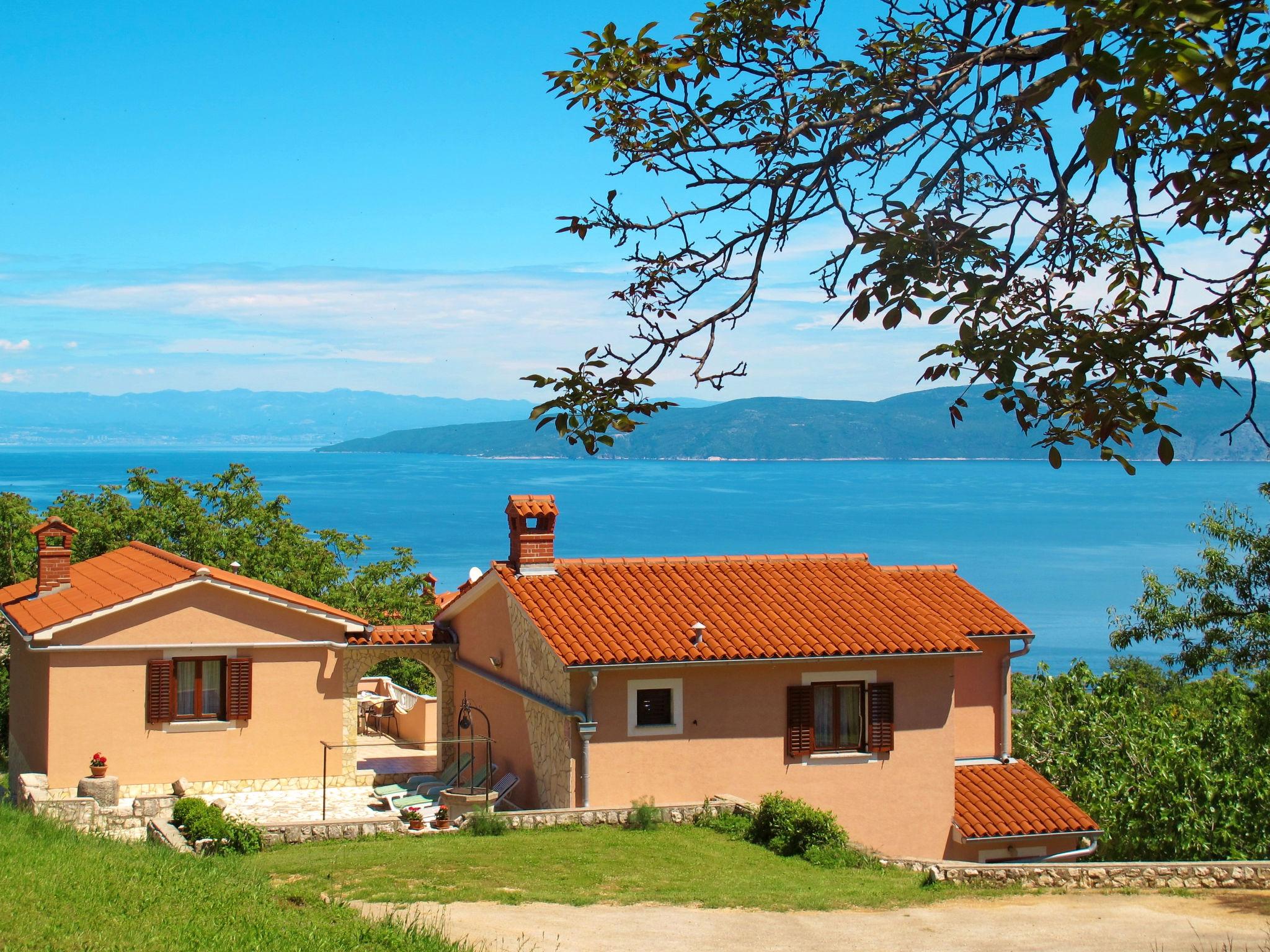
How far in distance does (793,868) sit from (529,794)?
589 centimetres

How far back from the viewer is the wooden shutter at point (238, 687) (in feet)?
69.5

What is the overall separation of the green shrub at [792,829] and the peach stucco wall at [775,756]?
1.84 meters

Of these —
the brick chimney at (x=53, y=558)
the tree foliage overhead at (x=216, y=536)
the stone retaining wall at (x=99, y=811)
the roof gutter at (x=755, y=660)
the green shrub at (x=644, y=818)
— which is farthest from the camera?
the tree foliage overhead at (x=216, y=536)

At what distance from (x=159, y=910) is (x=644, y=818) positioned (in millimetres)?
8486

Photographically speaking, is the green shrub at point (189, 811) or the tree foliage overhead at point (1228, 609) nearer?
the green shrub at point (189, 811)

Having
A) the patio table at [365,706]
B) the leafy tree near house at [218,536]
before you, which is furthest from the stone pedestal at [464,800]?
the leafy tree near house at [218,536]

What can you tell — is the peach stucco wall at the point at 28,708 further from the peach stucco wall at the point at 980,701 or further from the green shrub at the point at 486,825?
the peach stucco wall at the point at 980,701

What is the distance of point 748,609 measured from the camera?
19.9m

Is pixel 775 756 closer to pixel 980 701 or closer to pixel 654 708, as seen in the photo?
pixel 654 708

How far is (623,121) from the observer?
24.0 ft

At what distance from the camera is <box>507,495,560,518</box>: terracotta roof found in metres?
20.7

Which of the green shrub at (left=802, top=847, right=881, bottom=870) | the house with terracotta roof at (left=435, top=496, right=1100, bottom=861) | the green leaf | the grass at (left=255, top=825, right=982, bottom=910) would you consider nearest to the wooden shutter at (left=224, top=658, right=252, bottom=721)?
the house with terracotta roof at (left=435, top=496, right=1100, bottom=861)

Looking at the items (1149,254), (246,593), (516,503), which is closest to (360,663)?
(246,593)

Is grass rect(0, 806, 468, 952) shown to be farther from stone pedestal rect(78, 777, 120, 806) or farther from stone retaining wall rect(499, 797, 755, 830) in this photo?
stone pedestal rect(78, 777, 120, 806)
